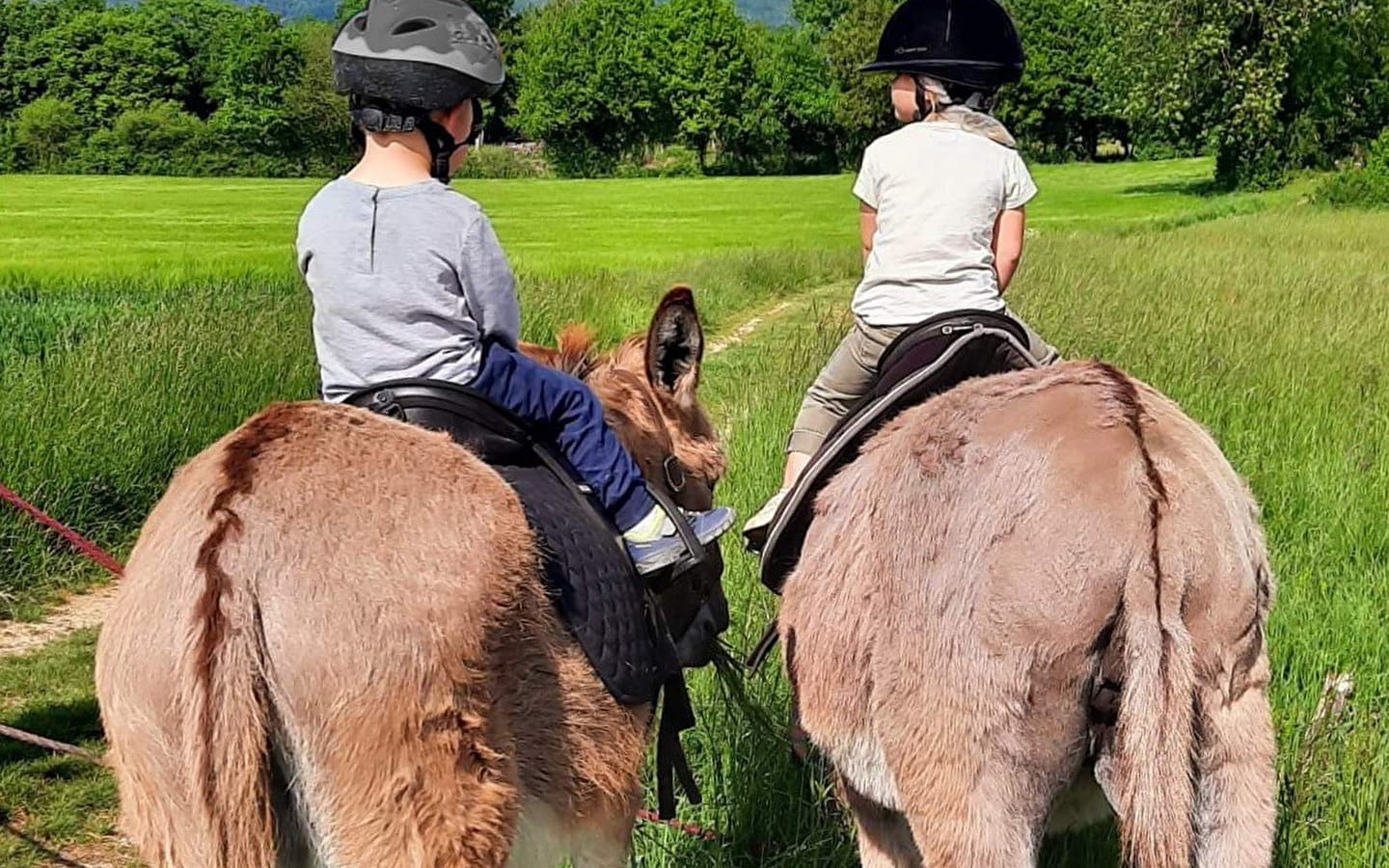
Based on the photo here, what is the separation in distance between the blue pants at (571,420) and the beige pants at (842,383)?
1.10 m

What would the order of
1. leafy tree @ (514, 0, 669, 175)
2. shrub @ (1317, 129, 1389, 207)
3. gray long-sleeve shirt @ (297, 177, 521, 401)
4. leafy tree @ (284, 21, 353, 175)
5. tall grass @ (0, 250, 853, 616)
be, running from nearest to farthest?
gray long-sleeve shirt @ (297, 177, 521, 401)
tall grass @ (0, 250, 853, 616)
shrub @ (1317, 129, 1389, 207)
leafy tree @ (284, 21, 353, 175)
leafy tree @ (514, 0, 669, 175)

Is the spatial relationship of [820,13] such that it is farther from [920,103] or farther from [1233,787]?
[1233,787]

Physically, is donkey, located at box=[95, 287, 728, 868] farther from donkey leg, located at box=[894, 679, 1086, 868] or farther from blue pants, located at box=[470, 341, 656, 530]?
donkey leg, located at box=[894, 679, 1086, 868]

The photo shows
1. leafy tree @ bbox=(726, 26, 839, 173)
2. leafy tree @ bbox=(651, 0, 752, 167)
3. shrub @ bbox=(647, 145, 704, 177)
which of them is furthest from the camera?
leafy tree @ bbox=(651, 0, 752, 167)

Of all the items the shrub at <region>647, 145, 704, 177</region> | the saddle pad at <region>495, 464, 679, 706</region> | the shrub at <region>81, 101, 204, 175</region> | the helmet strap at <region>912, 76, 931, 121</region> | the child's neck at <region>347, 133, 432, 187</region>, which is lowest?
the shrub at <region>647, 145, 704, 177</region>

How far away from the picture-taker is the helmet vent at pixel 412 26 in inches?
106

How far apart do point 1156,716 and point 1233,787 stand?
31 cm

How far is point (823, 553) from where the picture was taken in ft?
9.74

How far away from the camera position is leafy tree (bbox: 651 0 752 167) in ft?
259

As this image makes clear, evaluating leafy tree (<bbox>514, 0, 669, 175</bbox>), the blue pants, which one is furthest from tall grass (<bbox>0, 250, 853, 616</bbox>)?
leafy tree (<bbox>514, 0, 669, 175</bbox>)

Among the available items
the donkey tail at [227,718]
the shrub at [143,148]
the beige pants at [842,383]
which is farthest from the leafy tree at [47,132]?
the donkey tail at [227,718]

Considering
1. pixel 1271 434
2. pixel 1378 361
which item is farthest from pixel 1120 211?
pixel 1271 434

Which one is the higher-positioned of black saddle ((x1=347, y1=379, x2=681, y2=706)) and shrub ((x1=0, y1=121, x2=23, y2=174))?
black saddle ((x1=347, y1=379, x2=681, y2=706))

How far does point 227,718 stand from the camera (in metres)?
1.97
